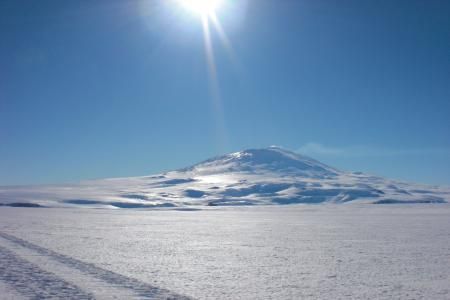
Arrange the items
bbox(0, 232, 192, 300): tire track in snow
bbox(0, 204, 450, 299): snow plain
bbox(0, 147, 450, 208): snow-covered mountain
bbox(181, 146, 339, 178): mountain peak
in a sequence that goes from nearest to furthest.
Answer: bbox(0, 232, 192, 300): tire track in snow
bbox(0, 204, 450, 299): snow plain
bbox(0, 147, 450, 208): snow-covered mountain
bbox(181, 146, 339, 178): mountain peak

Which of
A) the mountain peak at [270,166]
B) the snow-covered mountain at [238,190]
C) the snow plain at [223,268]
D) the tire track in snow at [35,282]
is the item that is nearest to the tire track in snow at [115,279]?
the snow plain at [223,268]

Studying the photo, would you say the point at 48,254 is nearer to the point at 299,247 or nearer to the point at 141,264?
the point at 141,264

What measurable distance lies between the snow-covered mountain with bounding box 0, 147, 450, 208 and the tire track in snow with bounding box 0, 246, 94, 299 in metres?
65.5

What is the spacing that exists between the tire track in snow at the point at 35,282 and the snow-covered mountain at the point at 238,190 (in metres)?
65.5

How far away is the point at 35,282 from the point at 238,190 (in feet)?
365

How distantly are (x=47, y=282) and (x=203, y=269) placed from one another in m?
3.57

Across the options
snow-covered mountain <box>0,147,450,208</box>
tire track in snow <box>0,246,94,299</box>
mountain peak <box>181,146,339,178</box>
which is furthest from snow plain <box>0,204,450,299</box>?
mountain peak <box>181,146,339,178</box>

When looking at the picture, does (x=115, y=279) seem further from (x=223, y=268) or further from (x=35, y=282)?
(x=223, y=268)

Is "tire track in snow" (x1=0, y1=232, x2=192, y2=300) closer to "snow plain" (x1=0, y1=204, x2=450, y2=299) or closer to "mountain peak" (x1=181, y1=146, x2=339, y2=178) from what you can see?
"snow plain" (x1=0, y1=204, x2=450, y2=299)

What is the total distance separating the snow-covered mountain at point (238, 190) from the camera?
289 ft

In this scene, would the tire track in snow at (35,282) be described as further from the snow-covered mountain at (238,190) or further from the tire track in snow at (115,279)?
the snow-covered mountain at (238,190)

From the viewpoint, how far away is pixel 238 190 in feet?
393

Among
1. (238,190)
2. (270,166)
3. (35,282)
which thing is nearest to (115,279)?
(35,282)

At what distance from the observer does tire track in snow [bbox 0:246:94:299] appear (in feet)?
26.0
